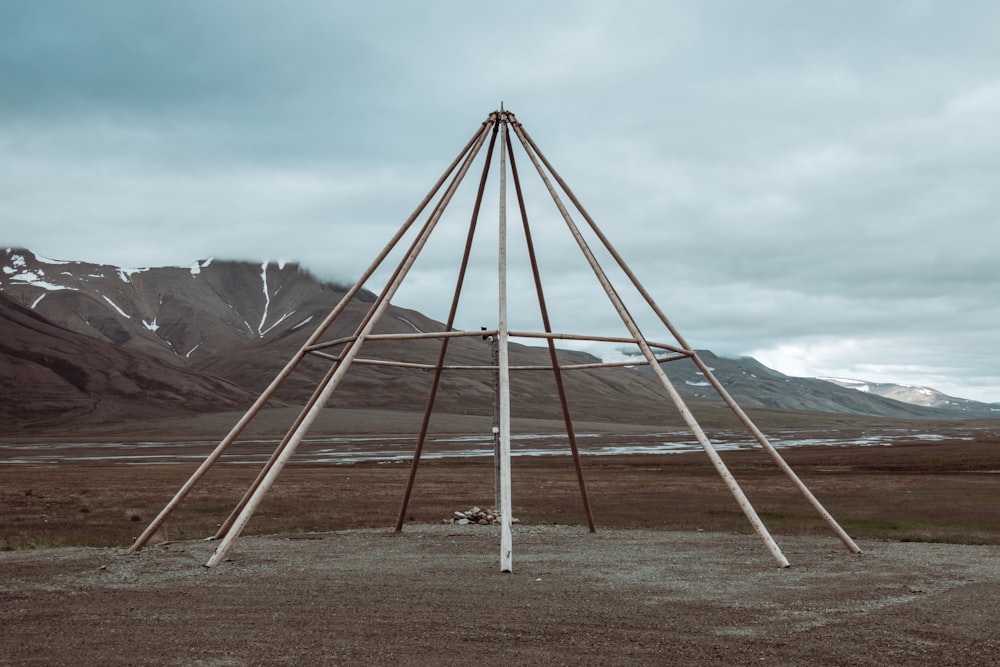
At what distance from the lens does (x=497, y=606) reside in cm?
1075

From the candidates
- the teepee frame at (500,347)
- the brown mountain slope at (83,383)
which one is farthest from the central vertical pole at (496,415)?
the brown mountain slope at (83,383)

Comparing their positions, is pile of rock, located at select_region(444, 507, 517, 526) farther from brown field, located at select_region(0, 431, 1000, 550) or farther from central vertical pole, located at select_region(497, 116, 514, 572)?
central vertical pole, located at select_region(497, 116, 514, 572)

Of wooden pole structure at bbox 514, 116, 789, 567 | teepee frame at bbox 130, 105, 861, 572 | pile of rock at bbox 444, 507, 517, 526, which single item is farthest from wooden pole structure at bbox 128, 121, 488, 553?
pile of rock at bbox 444, 507, 517, 526

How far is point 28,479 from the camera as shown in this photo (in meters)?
44.2

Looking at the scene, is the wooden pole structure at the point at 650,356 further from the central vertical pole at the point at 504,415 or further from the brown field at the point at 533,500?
the brown field at the point at 533,500

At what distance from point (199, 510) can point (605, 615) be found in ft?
67.7

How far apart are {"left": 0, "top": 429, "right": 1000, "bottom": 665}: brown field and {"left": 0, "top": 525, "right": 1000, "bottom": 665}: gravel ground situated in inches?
1.4

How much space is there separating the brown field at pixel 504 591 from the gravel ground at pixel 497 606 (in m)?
0.04

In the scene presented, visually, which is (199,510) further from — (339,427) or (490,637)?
(339,427)

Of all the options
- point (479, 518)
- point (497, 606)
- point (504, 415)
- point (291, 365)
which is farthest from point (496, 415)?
point (497, 606)

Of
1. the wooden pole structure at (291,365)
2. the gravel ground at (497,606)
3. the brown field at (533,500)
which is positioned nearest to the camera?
the gravel ground at (497,606)

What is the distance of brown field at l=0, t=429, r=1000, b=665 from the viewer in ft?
28.8

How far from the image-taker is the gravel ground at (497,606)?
866cm

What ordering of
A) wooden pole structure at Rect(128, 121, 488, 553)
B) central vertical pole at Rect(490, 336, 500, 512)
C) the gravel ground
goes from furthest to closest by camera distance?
central vertical pole at Rect(490, 336, 500, 512), wooden pole structure at Rect(128, 121, 488, 553), the gravel ground
